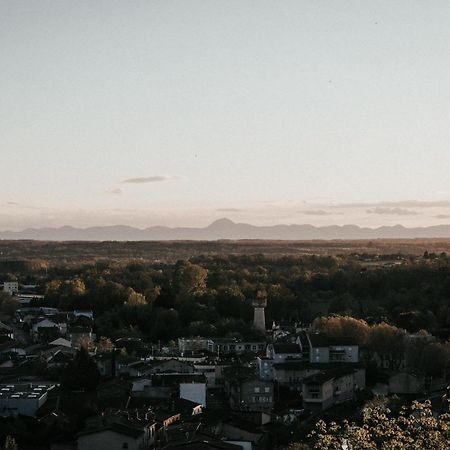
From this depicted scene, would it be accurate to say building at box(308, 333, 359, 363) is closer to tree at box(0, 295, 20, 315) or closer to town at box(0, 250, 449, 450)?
town at box(0, 250, 449, 450)

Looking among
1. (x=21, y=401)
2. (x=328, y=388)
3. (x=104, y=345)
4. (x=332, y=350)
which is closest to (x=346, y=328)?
(x=332, y=350)

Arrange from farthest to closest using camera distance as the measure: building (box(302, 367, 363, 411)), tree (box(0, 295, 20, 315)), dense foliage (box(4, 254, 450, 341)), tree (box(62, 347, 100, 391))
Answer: tree (box(0, 295, 20, 315)) → dense foliage (box(4, 254, 450, 341)) → tree (box(62, 347, 100, 391)) → building (box(302, 367, 363, 411))

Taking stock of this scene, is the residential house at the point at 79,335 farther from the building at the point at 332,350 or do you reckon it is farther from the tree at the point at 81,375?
the building at the point at 332,350

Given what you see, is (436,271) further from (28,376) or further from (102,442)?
(102,442)

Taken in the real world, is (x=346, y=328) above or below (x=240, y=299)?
below

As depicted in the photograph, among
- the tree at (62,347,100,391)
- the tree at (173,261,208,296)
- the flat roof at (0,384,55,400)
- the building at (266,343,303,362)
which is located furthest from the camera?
the tree at (173,261,208,296)

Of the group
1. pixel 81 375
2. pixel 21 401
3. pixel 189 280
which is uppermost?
pixel 189 280

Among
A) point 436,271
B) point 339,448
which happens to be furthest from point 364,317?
point 339,448

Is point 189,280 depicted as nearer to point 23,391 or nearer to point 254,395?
point 254,395

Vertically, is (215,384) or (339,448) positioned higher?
(339,448)

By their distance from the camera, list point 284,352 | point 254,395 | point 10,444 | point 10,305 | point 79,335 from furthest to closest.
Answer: point 10,305, point 79,335, point 284,352, point 254,395, point 10,444

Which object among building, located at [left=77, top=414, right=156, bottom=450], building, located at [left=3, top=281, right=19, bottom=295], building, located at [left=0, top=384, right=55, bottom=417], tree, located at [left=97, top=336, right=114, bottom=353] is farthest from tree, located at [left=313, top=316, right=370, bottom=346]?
building, located at [left=3, top=281, right=19, bottom=295]
